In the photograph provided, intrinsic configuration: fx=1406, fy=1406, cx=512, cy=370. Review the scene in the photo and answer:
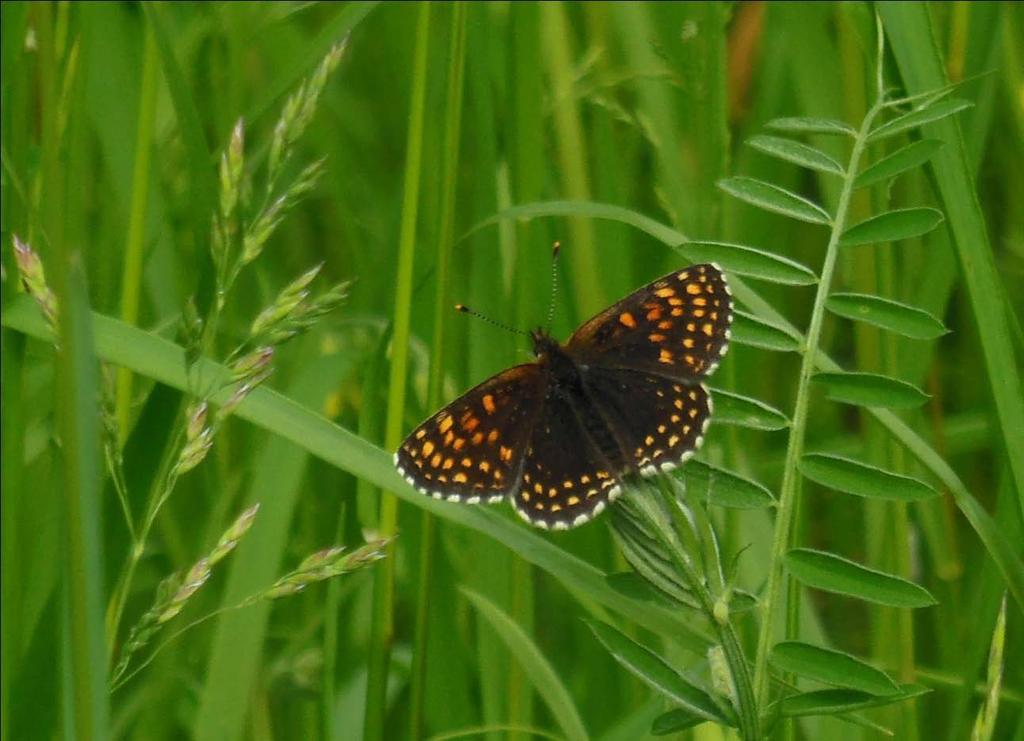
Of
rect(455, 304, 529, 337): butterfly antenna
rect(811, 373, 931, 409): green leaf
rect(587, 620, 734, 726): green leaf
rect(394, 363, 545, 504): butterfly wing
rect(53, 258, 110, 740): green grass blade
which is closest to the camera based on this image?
rect(53, 258, 110, 740): green grass blade

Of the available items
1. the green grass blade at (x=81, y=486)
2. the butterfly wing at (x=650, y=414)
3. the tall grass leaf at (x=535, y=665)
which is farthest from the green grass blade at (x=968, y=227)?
the green grass blade at (x=81, y=486)

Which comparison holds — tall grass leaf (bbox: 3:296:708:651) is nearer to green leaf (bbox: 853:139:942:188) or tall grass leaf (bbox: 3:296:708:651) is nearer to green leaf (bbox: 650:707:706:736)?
green leaf (bbox: 650:707:706:736)

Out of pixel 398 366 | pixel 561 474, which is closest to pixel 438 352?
pixel 398 366

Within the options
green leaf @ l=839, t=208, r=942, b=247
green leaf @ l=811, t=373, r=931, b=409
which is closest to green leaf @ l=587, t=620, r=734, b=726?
green leaf @ l=811, t=373, r=931, b=409

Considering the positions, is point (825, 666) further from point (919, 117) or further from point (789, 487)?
point (919, 117)

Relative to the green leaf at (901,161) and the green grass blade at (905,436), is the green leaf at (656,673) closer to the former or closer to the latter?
the green grass blade at (905,436)

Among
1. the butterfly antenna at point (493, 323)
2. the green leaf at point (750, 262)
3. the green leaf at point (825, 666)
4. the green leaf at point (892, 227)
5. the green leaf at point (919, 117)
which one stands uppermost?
the green leaf at point (919, 117)
